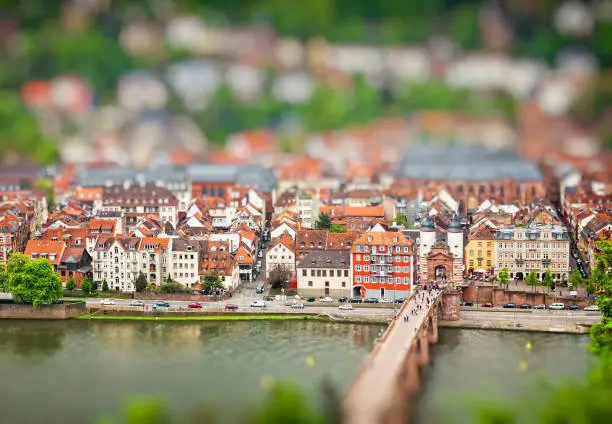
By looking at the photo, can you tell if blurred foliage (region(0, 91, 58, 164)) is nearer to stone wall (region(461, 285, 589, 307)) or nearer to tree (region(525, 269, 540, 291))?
stone wall (region(461, 285, 589, 307))

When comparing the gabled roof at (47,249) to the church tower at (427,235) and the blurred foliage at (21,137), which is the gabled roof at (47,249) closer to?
the church tower at (427,235)

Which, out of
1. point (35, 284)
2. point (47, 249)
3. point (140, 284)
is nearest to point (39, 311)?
point (35, 284)

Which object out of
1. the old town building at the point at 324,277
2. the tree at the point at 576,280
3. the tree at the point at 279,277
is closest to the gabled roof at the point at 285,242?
the tree at the point at 279,277

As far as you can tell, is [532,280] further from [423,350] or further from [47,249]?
[47,249]

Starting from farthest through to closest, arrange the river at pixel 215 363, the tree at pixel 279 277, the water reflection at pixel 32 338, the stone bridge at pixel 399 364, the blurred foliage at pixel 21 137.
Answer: the blurred foliage at pixel 21 137
the tree at pixel 279 277
the water reflection at pixel 32 338
the river at pixel 215 363
the stone bridge at pixel 399 364

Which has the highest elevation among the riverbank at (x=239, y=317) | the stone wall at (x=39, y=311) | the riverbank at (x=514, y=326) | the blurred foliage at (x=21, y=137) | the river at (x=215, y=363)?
the blurred foliage at (x=21, y=137)

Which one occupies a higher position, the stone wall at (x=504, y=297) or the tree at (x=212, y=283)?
the tree at (x=212, y=283)

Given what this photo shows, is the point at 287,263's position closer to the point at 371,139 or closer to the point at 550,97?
the point at 371,139

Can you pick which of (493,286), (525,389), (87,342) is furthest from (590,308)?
(87,342)
